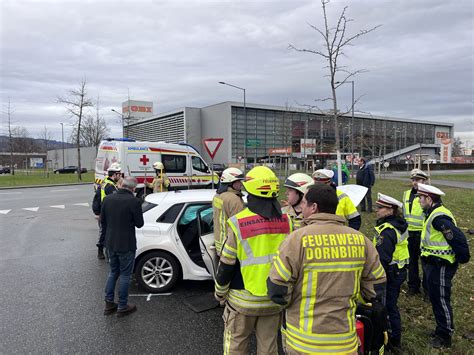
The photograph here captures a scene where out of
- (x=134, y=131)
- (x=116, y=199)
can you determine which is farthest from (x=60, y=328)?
(x=134, y=131)

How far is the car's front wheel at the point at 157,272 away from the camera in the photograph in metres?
4.77

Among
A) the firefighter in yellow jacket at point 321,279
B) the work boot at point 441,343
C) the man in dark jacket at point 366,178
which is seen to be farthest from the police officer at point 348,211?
the man in dark jacket at point 366,178

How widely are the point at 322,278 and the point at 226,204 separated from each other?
2083 mm

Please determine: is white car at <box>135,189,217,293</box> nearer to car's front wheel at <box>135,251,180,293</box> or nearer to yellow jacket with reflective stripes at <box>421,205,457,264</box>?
car's front wheel at <box>135,251,180,293</box>

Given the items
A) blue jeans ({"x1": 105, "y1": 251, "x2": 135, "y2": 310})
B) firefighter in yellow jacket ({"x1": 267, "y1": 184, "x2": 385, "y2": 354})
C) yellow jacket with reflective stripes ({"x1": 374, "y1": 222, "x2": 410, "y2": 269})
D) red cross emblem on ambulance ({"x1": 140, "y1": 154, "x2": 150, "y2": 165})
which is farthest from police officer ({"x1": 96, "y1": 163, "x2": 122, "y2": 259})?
red cross emblem on ambulance ({"x1": 140, "y1": 154, "x2": 150, "y2": 165})

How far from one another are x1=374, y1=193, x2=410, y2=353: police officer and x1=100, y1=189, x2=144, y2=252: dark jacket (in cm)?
277

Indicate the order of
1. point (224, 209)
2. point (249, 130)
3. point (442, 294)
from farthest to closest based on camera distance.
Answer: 1. point (249, 130)
2. point (224, 209)
3. point (442, 294)

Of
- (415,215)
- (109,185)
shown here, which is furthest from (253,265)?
(109,185)

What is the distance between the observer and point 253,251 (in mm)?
2279

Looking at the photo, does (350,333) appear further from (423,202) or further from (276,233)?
(423,202)

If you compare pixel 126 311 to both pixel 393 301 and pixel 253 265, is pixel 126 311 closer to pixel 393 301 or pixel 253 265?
pixel 253 265

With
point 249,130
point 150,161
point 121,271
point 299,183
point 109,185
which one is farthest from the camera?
point 249,130

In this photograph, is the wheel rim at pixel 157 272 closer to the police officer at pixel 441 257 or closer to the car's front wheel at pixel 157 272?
the car's front wheel at pixel 157 272

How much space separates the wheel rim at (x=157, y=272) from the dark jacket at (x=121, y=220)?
32.4 inches
